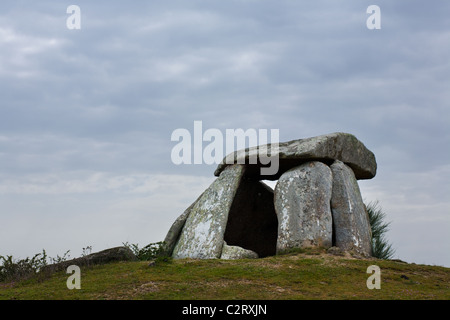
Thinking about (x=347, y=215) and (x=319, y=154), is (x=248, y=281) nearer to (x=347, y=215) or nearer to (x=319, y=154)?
(x=347, y=215)

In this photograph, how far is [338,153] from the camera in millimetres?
19875

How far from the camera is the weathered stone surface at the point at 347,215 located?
1833 centimetres

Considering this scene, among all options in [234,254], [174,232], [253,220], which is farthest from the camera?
[253,220]

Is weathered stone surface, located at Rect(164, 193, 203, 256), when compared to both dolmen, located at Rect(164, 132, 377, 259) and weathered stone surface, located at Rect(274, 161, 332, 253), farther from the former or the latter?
weathered stone surface, located at Rect(274, 161, 332, 253)

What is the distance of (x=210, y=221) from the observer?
18.9 meters

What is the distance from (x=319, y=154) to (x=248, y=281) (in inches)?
258

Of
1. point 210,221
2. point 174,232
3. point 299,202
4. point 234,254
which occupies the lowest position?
point 234,254

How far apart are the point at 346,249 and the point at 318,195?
6.37 feet

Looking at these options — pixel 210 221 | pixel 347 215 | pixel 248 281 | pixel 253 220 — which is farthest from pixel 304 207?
pixel 253 220

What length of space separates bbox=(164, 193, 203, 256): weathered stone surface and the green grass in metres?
3.44

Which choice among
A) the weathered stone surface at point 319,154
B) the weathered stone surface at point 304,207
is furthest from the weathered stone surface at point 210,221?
the weathered stone surface at point 304,207

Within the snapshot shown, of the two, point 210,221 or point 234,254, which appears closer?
point 234,254

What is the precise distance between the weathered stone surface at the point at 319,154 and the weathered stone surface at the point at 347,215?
610mm
